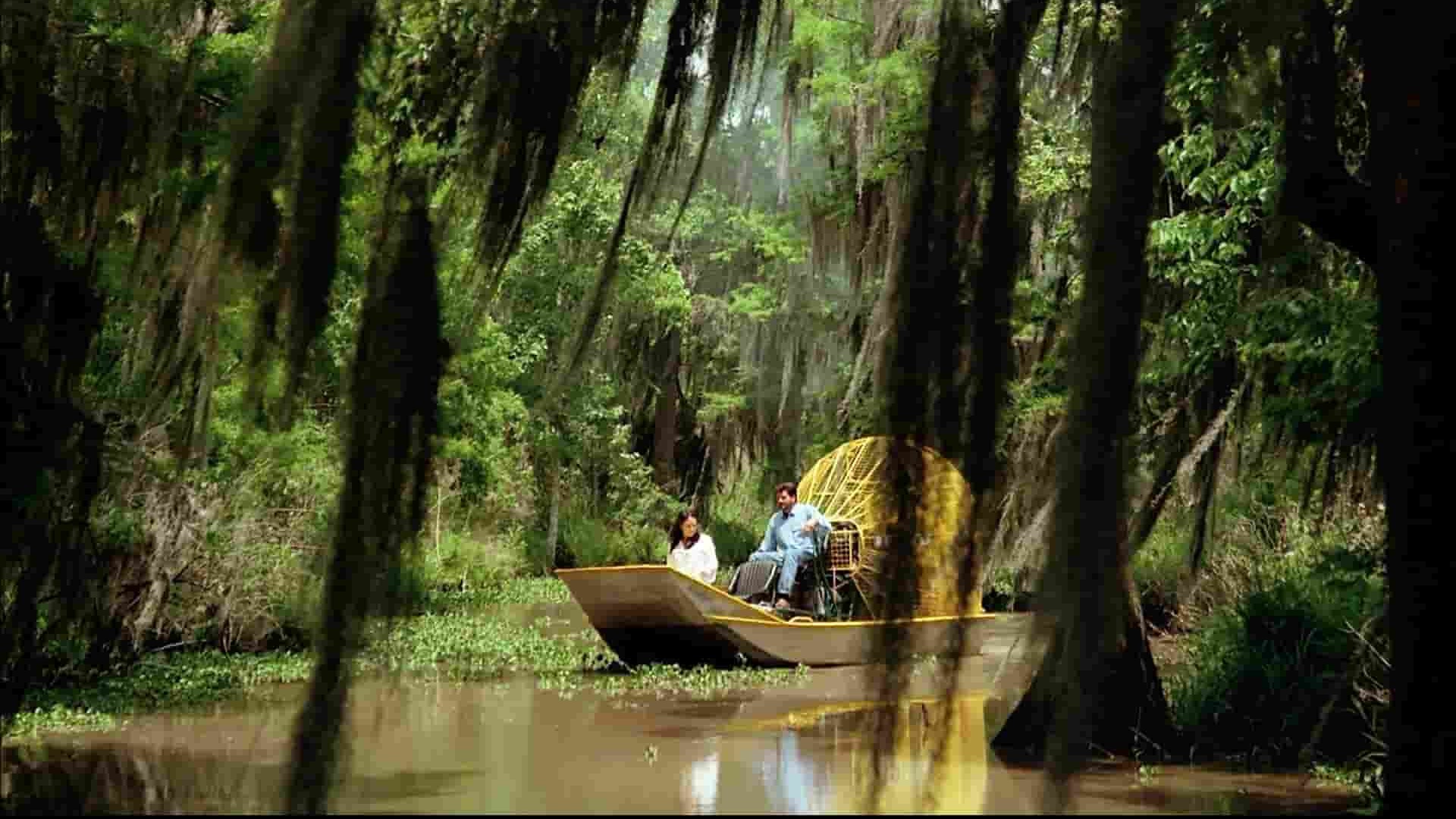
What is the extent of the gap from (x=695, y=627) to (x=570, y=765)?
532 centimetres

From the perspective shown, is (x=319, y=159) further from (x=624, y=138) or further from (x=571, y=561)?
(x=571, y=561)

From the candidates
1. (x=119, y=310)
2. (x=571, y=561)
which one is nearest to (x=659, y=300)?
(x=571, y=561)

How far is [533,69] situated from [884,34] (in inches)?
518

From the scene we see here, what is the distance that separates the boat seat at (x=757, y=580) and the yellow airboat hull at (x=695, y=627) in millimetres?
997

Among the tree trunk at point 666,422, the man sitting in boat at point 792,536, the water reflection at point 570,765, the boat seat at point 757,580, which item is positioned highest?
the tree trunk at point 666,422

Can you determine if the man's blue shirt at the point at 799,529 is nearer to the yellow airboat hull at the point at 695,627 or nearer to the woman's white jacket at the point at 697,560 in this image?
the woman's white jacket at the point at 697,560

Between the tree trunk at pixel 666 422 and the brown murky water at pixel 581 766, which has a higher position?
the tree trunk at pixel 666 422

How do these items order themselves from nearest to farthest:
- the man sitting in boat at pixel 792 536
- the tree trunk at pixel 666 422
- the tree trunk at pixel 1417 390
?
1. the tree trunk at pixel 1417 390
2. the man sitting in boat at pixel 792 536
3. the tree trunk at pixel 666 422

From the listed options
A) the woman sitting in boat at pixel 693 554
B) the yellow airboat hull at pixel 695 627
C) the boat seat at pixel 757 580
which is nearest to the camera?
the yellow airboat hull at pixel 695 627

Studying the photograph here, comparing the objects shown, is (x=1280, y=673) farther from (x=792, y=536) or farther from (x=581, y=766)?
(x=792, y=536)

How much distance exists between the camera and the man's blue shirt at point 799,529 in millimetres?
15289

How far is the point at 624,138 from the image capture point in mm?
26250

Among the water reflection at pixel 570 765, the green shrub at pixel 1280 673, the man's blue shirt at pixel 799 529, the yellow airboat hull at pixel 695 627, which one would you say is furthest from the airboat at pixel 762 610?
the water reflection at pixel 570 765

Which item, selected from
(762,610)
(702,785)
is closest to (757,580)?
(762,610)
